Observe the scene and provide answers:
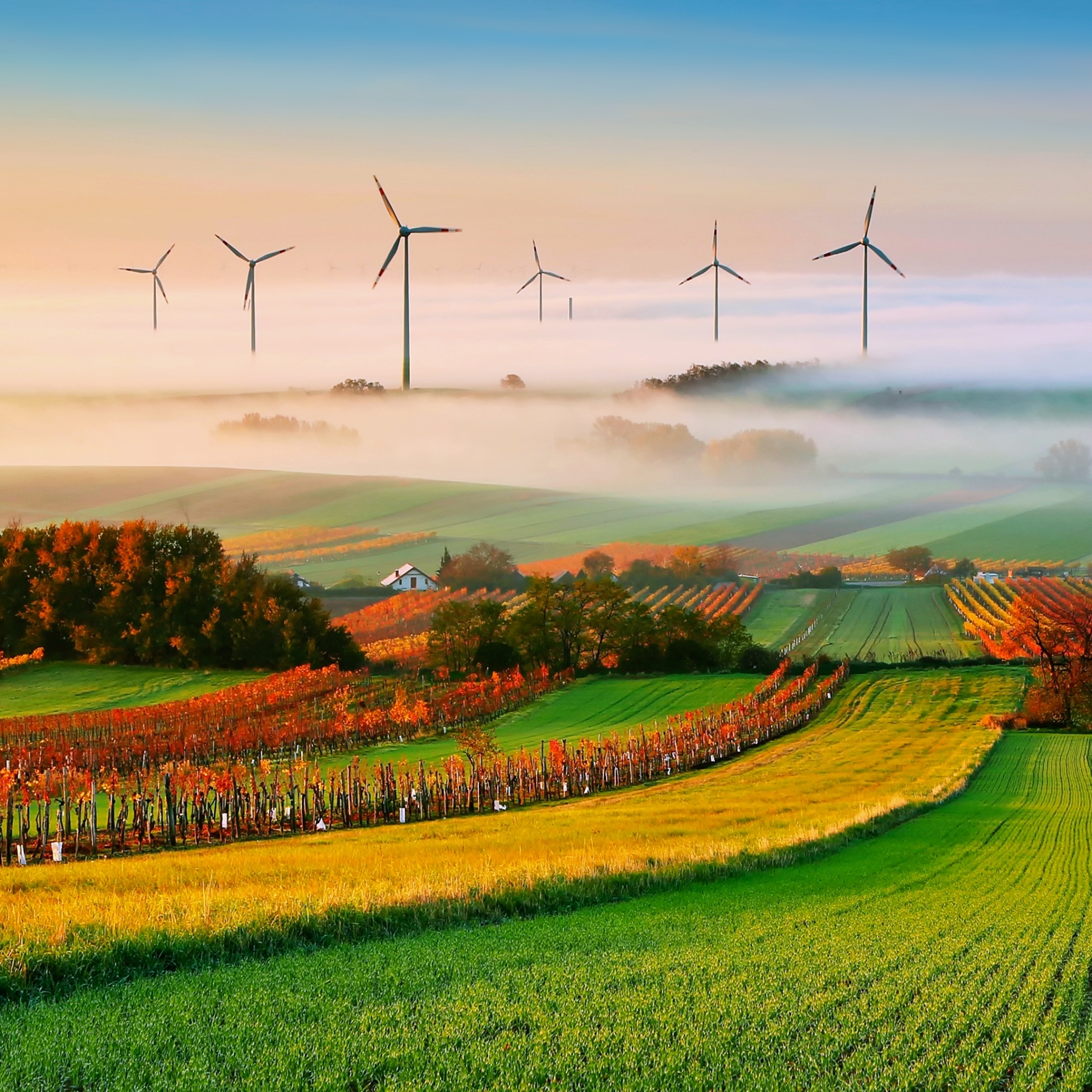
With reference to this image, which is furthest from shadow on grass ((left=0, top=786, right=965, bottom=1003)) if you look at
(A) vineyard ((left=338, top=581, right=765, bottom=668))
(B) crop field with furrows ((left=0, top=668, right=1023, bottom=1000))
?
(A) vineyard ((left=338, top=581, right=765, bottom=668))

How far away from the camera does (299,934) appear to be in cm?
1697

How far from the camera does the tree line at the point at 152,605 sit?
9638 cm

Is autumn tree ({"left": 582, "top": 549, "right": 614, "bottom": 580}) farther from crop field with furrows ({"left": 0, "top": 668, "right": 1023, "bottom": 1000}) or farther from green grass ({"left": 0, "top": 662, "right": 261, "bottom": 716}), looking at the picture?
crop field with furrows ({"left": 0, "top": 668, "right": 1023, "bottom": 1000})

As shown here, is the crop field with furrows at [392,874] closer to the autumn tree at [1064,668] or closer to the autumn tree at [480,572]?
the autumn tree at [1064,668]

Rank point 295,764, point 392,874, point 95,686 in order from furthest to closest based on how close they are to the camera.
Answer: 1. point 95,686
2. point 295,764
3. point 392,874

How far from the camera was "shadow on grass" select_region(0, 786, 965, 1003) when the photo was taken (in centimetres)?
1465

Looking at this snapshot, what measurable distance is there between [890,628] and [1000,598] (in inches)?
765

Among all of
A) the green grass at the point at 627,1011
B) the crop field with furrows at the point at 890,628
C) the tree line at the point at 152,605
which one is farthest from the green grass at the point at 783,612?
the green grass at the point at 627,1011

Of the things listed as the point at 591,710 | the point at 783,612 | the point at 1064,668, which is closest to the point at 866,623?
the point at 783,612

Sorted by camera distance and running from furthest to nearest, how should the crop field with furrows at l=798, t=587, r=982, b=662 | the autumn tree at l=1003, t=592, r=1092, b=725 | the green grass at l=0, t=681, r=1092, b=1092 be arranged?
1. the crop field with furrows at l=798, t=587, r=982, b=662
2. the autumn tree at l=1003, t=592, r=1092, b=725
3. the green grass at l=0, t=681, r=1092, b=1092

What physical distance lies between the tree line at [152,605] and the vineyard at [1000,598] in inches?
2207

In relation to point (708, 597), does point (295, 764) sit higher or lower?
lower

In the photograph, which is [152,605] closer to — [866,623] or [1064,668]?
[1064,668]

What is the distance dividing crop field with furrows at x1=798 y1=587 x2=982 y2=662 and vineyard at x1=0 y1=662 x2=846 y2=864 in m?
21.0
